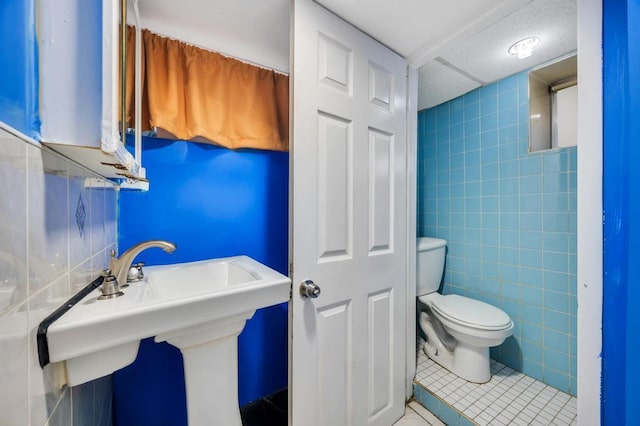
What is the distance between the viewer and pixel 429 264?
1.75 metres

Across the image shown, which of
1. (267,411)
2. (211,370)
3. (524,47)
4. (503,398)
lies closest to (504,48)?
(524,47)

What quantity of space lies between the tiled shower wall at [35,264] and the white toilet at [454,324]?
169 centimetres

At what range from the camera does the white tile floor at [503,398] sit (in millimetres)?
1211

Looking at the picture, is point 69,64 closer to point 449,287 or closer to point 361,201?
point 361,201

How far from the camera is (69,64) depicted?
1.24 ft

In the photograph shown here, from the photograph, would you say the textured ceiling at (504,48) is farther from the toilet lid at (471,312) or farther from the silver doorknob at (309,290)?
the toilet lid at (471,312)

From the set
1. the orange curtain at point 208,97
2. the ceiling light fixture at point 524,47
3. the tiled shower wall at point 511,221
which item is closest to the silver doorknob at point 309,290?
the orange curtain at point 208,97

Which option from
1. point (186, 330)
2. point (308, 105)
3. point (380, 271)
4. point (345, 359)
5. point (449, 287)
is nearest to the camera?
point (186, 330)

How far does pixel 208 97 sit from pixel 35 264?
1.03 m

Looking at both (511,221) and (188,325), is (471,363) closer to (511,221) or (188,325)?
(511,221)

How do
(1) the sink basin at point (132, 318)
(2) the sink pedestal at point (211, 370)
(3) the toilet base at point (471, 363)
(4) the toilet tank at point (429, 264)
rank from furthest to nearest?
(4) the toilet tank at point (429, 264) → (3) the toilet base at point (471, 363) → (2) the sink pedestal at point (211, 370) → (1) the sink basin at point (132, 318)

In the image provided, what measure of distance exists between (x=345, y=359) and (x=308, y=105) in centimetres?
108

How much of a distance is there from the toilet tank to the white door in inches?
19.6

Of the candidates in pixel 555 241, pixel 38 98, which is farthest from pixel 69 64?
pixel 555 241
